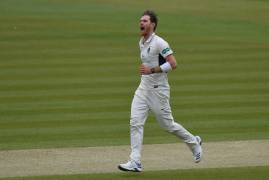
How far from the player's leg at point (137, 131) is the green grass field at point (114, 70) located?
0.77m

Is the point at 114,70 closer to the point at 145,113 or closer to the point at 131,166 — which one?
the point at 145,113

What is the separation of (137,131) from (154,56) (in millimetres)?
1099

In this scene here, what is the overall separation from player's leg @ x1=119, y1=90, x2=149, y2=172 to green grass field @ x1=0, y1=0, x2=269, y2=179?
0.77 m

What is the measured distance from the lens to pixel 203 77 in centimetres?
2070

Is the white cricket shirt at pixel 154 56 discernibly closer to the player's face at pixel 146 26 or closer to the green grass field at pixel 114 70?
the player's face at pixel 146 26

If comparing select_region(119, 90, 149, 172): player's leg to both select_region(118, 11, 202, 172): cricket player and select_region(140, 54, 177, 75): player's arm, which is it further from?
select_region(140, 54, 177, 75): player's arm

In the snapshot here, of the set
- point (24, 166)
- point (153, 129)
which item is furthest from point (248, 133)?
point (24, 166)

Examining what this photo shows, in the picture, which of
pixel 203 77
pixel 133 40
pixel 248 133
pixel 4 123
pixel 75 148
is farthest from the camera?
pixel 133 40

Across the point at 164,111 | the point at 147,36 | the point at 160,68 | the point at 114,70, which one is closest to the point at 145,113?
the point at 164,111

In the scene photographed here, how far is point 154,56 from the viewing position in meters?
11.3

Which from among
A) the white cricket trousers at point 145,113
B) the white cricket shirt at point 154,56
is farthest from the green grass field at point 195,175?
the white cricket shirt at point 154,56

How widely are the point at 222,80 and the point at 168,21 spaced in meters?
9.24

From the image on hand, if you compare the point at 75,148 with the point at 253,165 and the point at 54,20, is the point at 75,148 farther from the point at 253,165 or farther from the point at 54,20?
the point at 54,20

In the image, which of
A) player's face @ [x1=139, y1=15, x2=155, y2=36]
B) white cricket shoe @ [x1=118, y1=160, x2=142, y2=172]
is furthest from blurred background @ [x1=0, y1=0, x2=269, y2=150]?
player's face @ [x1=139, y1=15, x2=155, y2=36]
